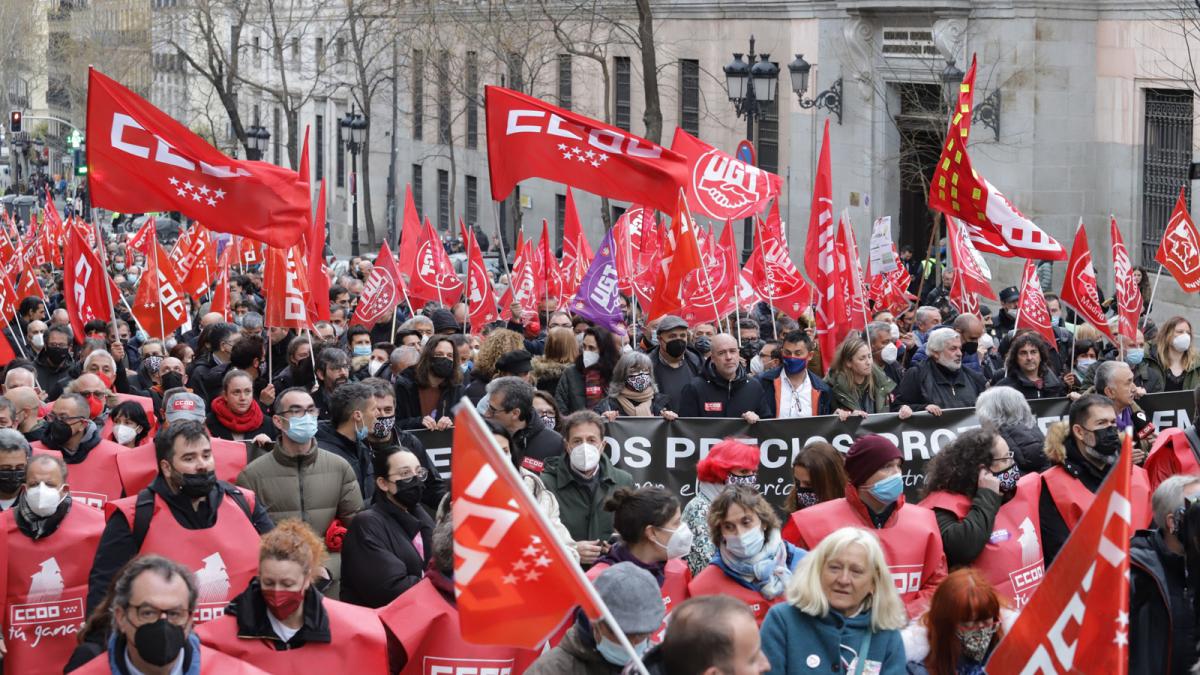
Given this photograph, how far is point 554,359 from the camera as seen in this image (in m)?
12.0

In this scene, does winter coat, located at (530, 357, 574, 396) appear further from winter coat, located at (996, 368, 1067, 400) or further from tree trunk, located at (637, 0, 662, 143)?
tree trunk, located at (637, 0, 662, 143)

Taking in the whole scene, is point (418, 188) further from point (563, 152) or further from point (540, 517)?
point (540, 517)

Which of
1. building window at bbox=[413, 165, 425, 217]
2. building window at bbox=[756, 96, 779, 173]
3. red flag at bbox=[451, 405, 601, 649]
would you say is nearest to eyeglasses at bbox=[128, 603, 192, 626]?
red flag at bbox=[451, 405, 601, 649]

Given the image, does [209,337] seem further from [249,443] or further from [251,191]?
[249,443]

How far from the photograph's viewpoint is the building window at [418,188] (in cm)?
5150

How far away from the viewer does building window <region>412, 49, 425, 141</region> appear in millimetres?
45906

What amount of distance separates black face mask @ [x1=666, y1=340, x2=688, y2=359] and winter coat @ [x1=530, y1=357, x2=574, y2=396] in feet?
2.02

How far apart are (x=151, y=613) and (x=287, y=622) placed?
673 millimetres

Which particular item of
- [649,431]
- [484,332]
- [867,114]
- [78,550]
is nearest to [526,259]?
[484,332]

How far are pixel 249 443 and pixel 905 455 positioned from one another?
11.5ft

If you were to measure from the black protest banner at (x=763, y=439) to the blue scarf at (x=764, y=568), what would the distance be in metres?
3.84

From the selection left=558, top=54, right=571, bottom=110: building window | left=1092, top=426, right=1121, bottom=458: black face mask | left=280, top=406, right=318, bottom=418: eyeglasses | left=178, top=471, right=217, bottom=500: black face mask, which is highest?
left=558, top=54, right=571, bottom=110: building window

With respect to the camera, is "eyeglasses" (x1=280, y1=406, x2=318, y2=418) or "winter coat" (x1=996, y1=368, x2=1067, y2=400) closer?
"eyeglasses" (x1=280, y1=406, x2=318, y2=418)

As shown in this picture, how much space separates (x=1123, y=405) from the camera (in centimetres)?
991
